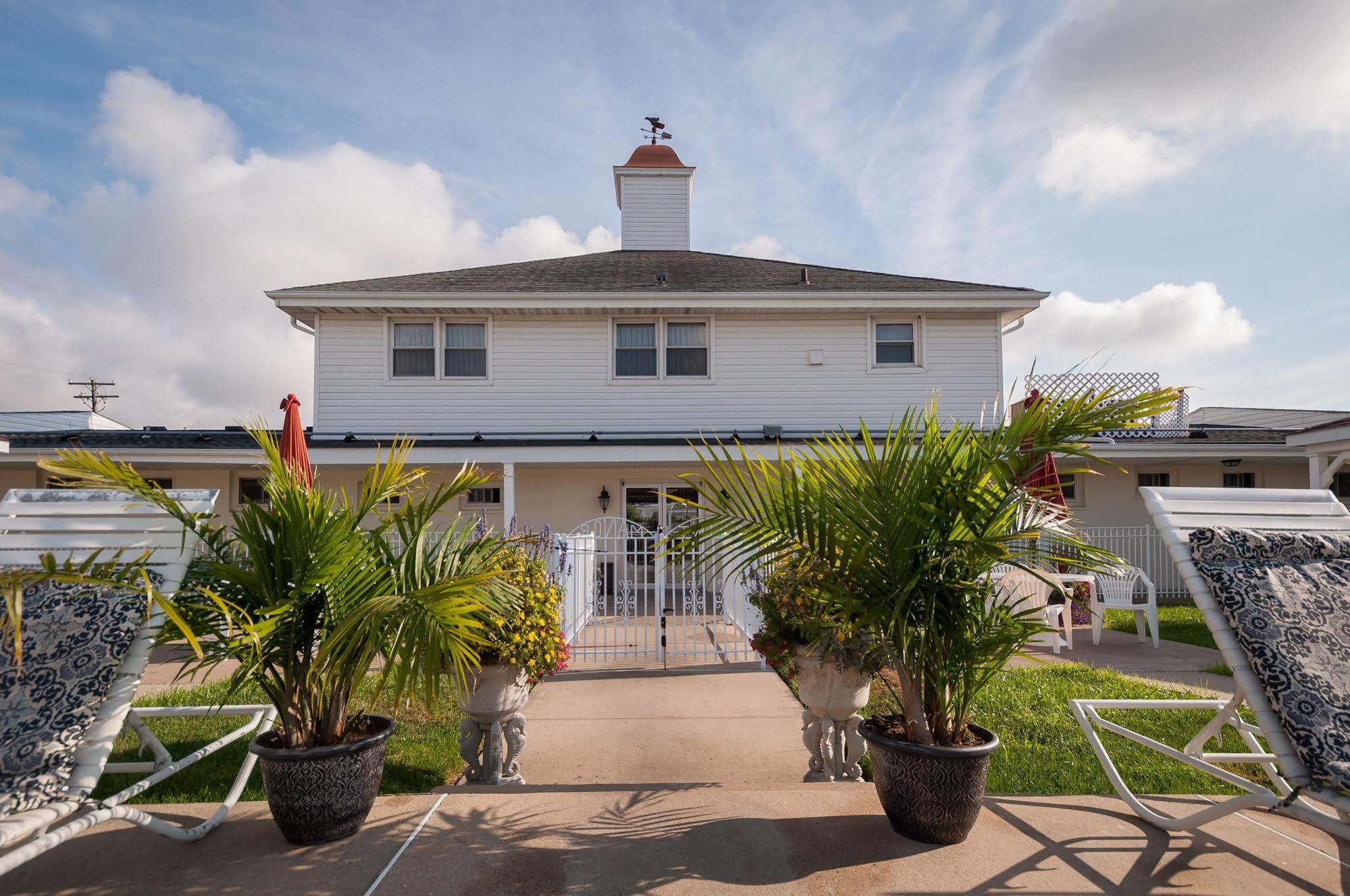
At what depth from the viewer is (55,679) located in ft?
8.68

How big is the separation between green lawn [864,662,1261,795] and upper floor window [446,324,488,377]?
952cm

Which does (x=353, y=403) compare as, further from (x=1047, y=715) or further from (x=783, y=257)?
(x=1047, y=715)

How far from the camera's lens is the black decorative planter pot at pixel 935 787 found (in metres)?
2.74

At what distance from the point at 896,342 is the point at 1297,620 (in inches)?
423

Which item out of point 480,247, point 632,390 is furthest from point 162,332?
point 632,390

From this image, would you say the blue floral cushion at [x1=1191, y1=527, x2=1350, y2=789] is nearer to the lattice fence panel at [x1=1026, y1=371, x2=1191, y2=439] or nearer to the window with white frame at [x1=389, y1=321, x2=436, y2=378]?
the lattice fence panel at [x1=1026, y1=371, x2=1191, y2=439]

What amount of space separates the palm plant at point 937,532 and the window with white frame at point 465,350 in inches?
412

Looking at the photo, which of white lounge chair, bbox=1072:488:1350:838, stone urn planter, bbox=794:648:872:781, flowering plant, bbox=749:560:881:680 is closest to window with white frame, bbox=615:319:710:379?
flowering plant, bbox=749:560:881:680

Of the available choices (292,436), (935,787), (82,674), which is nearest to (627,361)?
(292,436)

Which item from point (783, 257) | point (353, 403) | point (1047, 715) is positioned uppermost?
point (783, 257)

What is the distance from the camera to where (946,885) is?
249cm

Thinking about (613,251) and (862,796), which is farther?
(613,251)

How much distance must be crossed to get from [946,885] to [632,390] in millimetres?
10739

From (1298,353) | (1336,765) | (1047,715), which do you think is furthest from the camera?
(1298,353)
